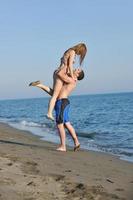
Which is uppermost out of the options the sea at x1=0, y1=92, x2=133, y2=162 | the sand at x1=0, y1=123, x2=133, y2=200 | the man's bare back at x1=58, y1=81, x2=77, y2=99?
the man's bare back at x1=58, y1=81, x2=77, y2=99

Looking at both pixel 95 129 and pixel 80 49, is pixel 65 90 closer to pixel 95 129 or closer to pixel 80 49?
pixel 80 49

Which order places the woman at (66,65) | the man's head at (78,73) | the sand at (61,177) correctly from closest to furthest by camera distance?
the sand at (61,177) < the woman at (66,65) < the man's head at (78,73)

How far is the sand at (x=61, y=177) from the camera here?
5.27 m

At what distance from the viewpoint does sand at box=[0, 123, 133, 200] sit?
527cm

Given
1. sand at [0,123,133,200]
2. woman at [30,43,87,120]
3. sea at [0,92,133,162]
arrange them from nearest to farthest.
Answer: sand at [0,123,133,200] → woman at [30,43,87,120] → sea at [0,92,133,162]

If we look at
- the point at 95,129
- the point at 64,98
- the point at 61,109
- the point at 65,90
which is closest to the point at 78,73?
the point at 65,90

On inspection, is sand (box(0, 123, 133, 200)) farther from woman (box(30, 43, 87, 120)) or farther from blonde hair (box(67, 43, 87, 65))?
blonde hair (box(67, 43, 87, 65))

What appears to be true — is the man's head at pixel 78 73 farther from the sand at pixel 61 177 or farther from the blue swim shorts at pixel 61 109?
the sand at pixel 61 177

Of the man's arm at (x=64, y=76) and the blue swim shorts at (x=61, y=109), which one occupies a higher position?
the man's arm at (x=64, y=76)

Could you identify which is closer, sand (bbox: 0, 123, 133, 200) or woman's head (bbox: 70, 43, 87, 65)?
sand (bbox: 0, 123, 133, 200)

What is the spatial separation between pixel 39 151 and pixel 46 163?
1.58m

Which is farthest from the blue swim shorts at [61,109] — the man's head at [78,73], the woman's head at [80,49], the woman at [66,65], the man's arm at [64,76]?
the woman's head at [80,49]

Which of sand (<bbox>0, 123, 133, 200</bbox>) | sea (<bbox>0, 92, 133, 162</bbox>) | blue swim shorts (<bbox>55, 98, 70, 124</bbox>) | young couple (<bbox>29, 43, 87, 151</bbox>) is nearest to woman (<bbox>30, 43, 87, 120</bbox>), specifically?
young couple (<bbox>29, 43, 87, 151</bbox>)

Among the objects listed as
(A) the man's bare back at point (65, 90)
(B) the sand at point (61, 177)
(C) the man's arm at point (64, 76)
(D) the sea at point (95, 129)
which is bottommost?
(D) the sea at point (95, 129)
